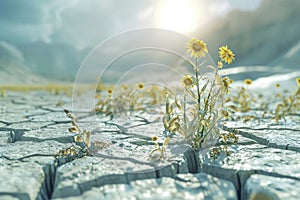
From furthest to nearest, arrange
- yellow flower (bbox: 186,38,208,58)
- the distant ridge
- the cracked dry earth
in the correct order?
the distant ridge
yellow flower (bbox: 186,38,208,58)
the cracked dry earth

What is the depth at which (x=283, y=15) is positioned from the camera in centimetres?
1850

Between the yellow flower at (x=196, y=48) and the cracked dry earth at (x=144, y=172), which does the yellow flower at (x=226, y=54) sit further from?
the cracked dry earth at (x=144, y=172)

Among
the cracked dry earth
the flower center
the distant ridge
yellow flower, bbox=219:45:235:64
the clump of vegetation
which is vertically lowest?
the cracked dry earth

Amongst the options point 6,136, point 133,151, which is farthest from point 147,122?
point 6,136

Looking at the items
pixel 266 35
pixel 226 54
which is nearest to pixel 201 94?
pixel 226 54

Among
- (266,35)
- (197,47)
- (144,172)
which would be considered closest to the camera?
(144,172)

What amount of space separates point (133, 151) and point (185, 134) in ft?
1.03

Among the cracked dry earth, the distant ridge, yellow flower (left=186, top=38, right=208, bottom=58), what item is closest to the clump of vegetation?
yellow flower (left=186, top=38, right=208, bottom=58)

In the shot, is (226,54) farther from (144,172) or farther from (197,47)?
(144,172)

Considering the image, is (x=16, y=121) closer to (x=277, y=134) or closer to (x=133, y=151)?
(x=133, y=151)

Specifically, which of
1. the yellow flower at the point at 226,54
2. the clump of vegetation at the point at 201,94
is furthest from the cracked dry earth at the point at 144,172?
the yellow flower at the point at 226,54

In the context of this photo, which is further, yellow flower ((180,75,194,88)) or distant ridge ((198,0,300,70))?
distant ridge ((198,0,300,70))

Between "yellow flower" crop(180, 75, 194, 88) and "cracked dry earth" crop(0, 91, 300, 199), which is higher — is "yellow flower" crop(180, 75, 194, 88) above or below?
above

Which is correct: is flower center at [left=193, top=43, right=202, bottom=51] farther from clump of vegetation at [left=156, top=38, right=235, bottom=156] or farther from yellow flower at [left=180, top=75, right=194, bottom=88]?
yellow flower at [left=180, top=75, right=194, bottom=88]
